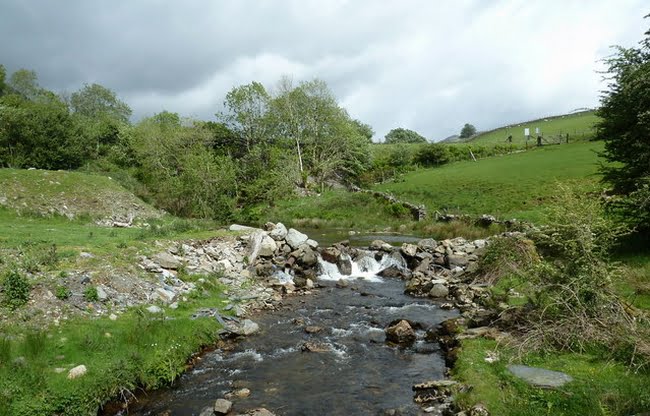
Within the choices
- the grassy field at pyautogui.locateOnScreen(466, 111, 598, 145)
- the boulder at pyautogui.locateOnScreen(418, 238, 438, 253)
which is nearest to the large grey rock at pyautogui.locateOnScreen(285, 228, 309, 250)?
the boulder at pyautogui.locateOnScreen(418, 238, 438, 253)

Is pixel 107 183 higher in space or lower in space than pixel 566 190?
higher

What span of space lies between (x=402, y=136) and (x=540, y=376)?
14689 cm

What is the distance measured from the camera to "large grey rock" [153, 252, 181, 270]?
20078mm

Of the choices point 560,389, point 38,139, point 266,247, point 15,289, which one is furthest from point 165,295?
point 38,139

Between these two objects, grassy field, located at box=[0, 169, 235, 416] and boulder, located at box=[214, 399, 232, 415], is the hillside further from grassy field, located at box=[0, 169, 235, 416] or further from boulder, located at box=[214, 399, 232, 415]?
boulder, located at box=[214, 399, 232, 415]

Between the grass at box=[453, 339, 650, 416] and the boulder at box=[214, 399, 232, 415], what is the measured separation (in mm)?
6038

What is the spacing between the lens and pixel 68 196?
3756 cm

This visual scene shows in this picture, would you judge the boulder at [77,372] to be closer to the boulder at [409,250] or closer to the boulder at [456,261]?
the boulder at [456,261]

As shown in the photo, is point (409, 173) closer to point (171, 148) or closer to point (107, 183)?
point (171, 148)

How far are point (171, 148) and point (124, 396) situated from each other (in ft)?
188

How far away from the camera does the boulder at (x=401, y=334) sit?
632 inches

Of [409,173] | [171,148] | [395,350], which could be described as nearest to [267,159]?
[171,148]

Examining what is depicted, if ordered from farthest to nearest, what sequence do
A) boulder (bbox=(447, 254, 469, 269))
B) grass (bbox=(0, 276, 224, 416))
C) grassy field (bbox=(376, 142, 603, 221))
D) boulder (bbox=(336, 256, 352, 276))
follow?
grassy field (bbox=(376, 142, 603, 221)) → boulder (bbox=(336, 256, 352, 276)) → boulder (bbox=(447, 254, 469, 269)) → grass (bbox=(0, 276, 224, 416))

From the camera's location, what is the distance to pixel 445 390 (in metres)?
11.6
